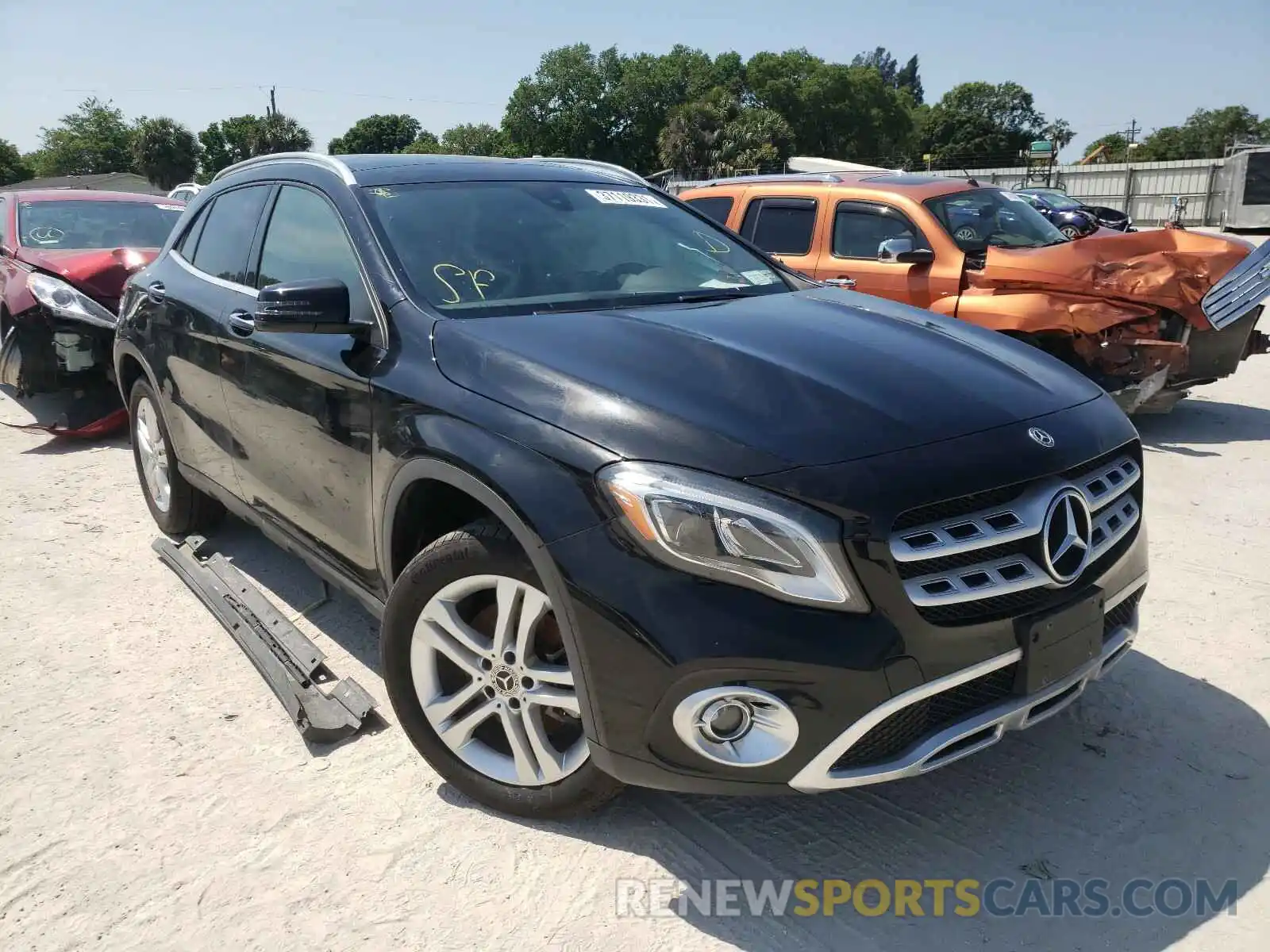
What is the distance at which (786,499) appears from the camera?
6.68 feet

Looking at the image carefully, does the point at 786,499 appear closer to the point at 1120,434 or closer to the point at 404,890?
the point at 1120,434

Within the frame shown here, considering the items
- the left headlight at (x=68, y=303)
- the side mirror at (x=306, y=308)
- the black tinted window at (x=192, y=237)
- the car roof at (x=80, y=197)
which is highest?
the car roof at (x=80, y=197)

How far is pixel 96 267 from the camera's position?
7.09 meters

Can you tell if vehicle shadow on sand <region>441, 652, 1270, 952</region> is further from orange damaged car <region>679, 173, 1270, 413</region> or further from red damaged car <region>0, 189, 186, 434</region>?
red damaged car <region>0, 189, 186, 434</region>

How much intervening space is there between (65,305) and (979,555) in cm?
668

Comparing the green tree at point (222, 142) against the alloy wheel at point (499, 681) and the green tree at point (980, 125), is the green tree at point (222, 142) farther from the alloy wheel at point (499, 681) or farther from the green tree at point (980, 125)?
A: the alloy wheel at point (499, 681)

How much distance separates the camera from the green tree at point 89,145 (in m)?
78.0

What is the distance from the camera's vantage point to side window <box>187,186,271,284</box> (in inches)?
148

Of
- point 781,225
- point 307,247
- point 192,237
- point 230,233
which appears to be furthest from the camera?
point 781,225

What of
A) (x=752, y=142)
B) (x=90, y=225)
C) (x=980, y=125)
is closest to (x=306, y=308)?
(x=90, y=225)

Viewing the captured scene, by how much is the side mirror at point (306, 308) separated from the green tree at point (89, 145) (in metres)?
83.9

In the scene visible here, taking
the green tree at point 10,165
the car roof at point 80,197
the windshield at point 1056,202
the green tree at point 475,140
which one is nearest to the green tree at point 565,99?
the green tree at point 475,140

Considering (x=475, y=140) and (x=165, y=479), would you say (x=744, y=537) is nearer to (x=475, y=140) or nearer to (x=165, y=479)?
(x=165, y=479)

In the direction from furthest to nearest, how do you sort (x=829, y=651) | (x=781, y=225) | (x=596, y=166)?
(x=781, y=225), (x=596, y=166), (x=829, y=651)
